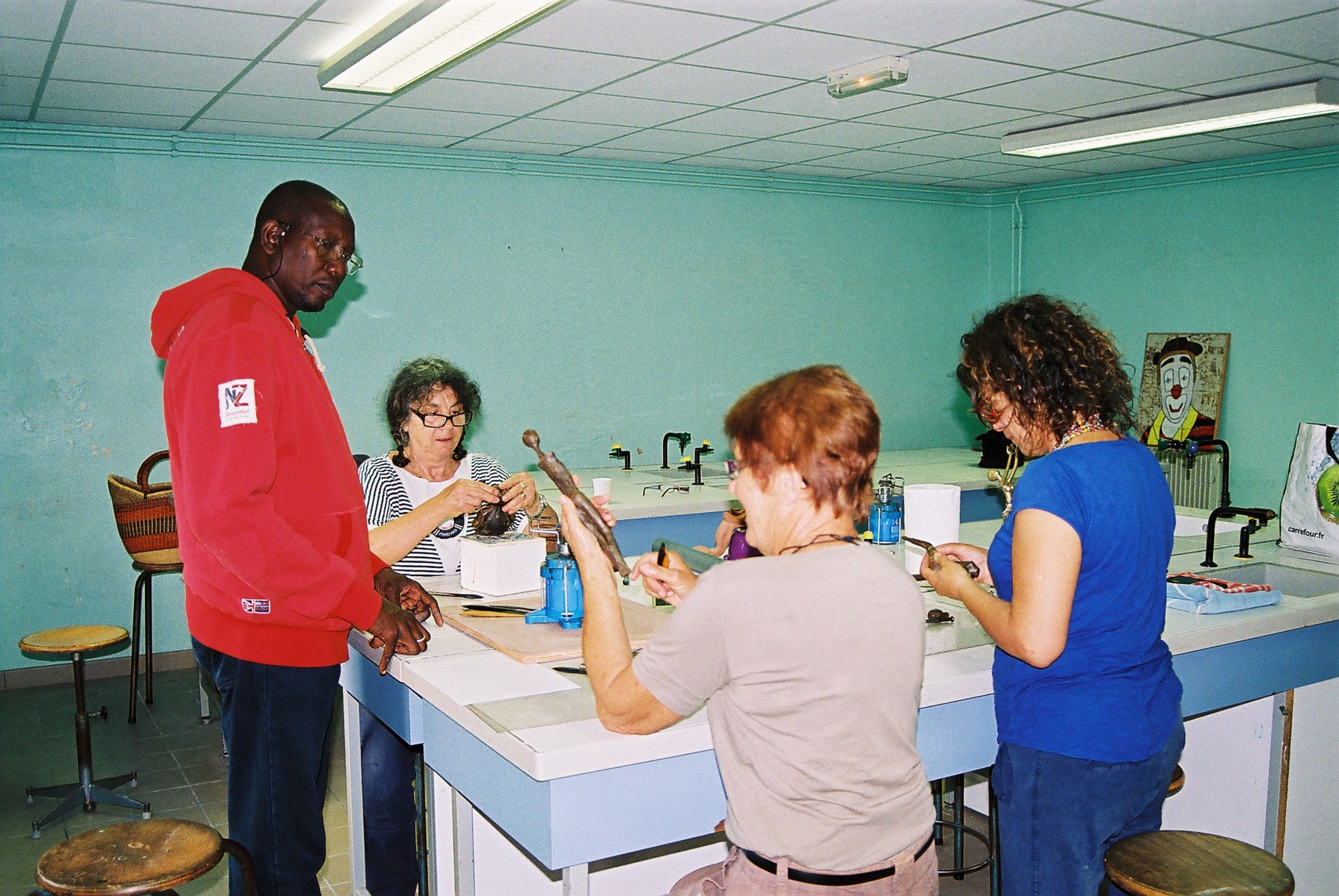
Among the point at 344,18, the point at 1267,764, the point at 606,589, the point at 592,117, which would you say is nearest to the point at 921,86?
the point at 592,117

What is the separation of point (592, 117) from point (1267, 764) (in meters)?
3.84

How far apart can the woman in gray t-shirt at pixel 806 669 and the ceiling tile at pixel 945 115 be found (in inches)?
150

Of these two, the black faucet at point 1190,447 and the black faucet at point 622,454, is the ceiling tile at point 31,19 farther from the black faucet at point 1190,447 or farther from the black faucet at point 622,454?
the black faucet at point 1190,447

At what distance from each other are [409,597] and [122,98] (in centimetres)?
331

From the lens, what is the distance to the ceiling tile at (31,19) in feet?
10.8

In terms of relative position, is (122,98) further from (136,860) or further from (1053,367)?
(1053,367)

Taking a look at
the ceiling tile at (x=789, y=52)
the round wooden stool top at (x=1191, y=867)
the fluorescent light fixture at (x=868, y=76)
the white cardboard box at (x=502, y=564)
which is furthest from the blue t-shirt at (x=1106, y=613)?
the fluorescent light fixture at (x=868, y=76)

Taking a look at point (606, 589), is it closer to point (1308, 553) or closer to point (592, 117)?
point (1308, 553)

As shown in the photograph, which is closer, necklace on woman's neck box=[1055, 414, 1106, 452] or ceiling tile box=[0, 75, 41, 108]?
necklace on woman's neck box=[1055, 414, 1106, 452]

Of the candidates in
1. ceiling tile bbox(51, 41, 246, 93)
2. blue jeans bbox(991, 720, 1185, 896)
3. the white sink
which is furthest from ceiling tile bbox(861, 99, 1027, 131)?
blue jeans bbox(991, 720, 1185, 896)

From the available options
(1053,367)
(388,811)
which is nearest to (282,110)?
(388,811)

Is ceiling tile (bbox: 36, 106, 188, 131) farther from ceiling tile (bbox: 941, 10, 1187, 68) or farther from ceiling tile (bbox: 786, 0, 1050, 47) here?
ceiling tile (bbox: 941, 10, 1187, 68)

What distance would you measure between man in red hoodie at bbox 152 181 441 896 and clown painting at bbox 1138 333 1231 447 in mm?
5828

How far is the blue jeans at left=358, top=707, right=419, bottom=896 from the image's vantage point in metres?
2.75
